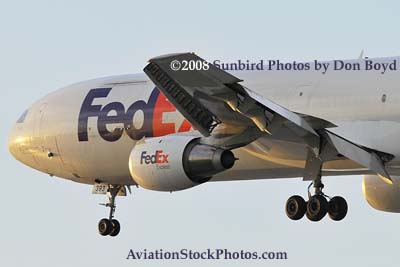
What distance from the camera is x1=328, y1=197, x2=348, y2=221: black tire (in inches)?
1310

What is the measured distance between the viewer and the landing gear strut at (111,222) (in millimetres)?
36469

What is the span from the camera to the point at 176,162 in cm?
3048

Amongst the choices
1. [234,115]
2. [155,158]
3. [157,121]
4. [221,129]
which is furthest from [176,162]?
[157,121]

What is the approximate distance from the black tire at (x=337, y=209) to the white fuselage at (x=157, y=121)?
0.71 meters

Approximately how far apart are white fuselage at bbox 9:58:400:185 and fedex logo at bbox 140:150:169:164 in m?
1.59

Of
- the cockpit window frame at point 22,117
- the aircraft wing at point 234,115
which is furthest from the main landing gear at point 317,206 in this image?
the cockpit window frame at point 22,117

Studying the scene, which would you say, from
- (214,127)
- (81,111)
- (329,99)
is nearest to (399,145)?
(329,99)

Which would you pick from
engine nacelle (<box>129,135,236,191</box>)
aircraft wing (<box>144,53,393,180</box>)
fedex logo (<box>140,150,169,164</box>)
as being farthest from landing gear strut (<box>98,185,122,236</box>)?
aircraft wing (<box>144,53,393,180</box>)

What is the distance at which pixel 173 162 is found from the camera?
30.5 metres

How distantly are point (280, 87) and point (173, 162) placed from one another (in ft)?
11.6

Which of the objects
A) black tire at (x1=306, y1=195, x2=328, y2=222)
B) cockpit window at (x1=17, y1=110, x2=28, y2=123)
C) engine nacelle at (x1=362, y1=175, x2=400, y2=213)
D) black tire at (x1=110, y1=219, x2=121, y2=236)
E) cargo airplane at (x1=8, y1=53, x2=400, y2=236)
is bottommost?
black tire at (x1=110, y1=219, x2=121, y2=236)

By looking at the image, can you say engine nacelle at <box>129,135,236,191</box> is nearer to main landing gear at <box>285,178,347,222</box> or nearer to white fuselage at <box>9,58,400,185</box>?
white fuselage at <box>9,58,400,185</box>

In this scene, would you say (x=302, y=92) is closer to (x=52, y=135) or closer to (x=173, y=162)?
(x=173, y=162)

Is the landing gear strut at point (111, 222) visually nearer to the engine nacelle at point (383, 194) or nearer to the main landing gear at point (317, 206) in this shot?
the main landing gear at point (317, 206)
